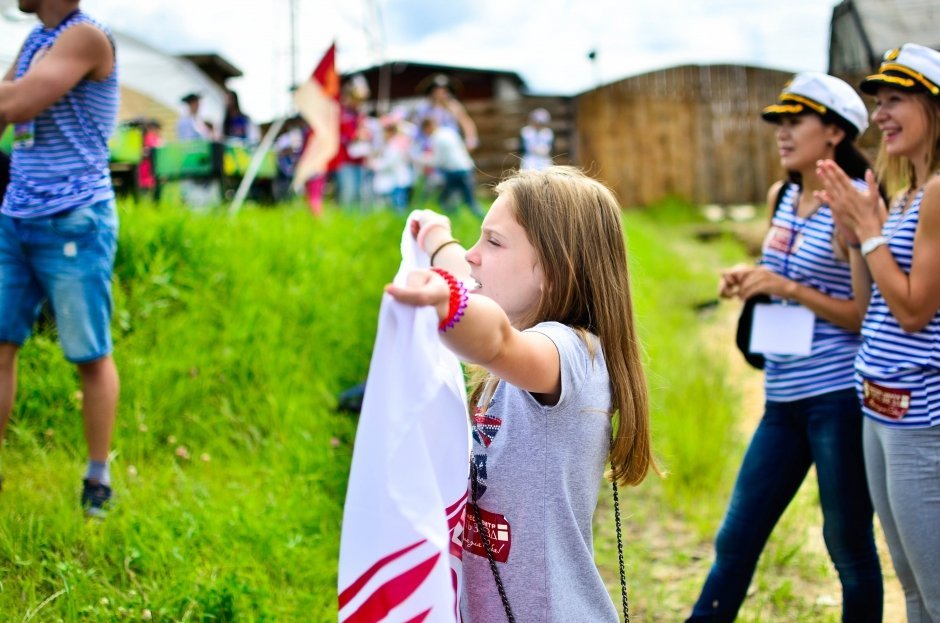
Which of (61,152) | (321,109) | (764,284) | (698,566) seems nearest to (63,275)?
(61,152)

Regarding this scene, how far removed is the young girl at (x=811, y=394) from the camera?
8.46ft

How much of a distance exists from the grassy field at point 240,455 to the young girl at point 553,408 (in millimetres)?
601

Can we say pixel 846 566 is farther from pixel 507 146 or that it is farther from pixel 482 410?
pixel 507 146

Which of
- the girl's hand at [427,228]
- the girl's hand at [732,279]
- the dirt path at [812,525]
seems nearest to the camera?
the girl's hand at [427,228]

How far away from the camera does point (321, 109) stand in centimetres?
874

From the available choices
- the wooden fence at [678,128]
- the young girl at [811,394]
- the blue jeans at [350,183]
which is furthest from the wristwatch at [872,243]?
the wooden fence at [678,128]

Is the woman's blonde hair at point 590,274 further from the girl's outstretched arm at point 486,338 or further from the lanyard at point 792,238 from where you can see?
the lanyard at point 792,238

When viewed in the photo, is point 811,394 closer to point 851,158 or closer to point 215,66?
point 851,158

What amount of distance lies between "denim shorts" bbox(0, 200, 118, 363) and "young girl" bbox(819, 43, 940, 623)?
2.21 meters

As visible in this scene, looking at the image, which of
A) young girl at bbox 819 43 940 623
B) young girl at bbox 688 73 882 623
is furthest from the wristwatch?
young girl at bbox 688 73 882 623

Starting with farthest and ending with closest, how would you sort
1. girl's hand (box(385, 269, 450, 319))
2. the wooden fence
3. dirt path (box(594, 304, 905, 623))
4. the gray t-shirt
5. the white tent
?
the wooden fence
the white tent
dirt path (box(594, 304, 905, 623))
the gray t-shirt
girl's hand (box(385, 269, 450, 319))

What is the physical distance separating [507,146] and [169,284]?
12.8m

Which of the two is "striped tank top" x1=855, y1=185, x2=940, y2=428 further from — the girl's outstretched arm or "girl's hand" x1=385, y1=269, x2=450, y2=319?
"girl's hand" x1=385, y1=269, x2=450, y2=319

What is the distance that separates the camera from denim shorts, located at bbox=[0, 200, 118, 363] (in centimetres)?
289
